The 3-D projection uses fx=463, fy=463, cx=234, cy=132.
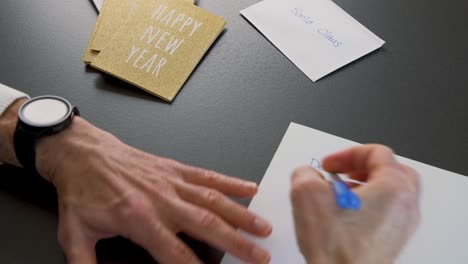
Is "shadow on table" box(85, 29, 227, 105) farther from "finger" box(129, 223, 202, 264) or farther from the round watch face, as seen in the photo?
"finger" box(129, 223, 202, 264)

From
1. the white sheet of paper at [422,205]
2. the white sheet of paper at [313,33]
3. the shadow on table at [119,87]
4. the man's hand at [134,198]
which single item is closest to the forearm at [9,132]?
the man's hand at [134,198]

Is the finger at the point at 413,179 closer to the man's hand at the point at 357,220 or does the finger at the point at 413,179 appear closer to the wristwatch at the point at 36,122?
the man's hand at the point at 357,220

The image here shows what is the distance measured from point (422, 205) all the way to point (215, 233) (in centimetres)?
30

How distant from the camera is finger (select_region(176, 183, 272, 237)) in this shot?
0.60 m

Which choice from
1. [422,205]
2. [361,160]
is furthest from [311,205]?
[422,205]

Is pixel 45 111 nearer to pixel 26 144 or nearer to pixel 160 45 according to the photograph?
pixel 26 144

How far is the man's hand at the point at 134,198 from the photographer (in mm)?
574

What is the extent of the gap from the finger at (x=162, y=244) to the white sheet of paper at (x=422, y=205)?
50 millimetres

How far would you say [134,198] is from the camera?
0.61m

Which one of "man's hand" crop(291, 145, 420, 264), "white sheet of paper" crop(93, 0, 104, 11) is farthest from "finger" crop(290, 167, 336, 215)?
"white sheet of paper" crop(93, 0, 104, 11)

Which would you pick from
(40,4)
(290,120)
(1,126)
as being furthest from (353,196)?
(40,4)

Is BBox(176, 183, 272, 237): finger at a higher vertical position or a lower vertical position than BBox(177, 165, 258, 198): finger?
lower

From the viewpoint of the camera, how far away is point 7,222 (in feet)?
1.99

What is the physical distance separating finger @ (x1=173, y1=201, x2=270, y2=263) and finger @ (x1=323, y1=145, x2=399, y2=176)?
0.47 feet
